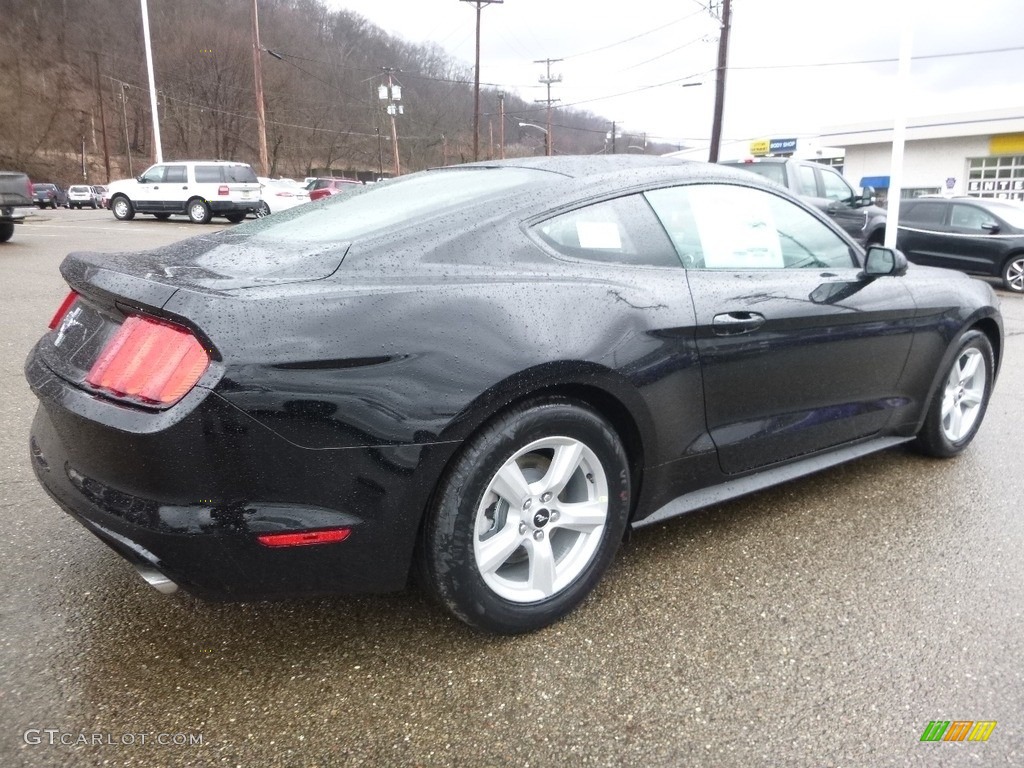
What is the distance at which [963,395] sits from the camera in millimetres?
3941

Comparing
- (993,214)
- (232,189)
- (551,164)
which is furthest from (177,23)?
(551,164)

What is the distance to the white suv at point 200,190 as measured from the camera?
70.7 feet

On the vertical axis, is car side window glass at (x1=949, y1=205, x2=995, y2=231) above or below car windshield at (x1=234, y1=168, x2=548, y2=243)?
above

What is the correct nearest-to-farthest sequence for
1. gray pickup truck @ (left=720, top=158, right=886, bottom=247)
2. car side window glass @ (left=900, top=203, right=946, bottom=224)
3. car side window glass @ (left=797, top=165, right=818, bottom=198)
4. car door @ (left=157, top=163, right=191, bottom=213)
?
1. gray pickup truck @ (left=720, top=158, right=886, bottom=247)
2. car side window glass @ (left=797, top=165, right=818, bottom=198)
3. car side window glass @ (left=900, top=203, right=946, bottom=224)
4. car door @ (left=157, top=163, right=191, bottom=213)

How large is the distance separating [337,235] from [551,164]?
3.00 ft

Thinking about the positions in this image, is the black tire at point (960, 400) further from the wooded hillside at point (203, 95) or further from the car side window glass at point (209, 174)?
the wooded hillside at point (203, 95)

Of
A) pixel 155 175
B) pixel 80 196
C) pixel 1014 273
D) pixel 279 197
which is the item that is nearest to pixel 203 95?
pixel 80 196

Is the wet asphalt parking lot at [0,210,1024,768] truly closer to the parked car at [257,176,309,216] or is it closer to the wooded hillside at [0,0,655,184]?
the parked car at [257,176,309,216]

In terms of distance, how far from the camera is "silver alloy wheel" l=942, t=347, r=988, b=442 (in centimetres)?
385

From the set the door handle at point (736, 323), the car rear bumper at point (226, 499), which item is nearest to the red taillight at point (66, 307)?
the car rear bumper at point (226, 499)

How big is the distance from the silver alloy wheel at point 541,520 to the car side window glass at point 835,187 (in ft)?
37.7

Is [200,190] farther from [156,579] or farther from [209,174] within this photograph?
[156,579]

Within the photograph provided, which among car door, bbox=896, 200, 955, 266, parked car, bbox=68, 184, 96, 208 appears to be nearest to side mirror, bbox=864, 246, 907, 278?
car door, bbox=896, 200, 955, 266

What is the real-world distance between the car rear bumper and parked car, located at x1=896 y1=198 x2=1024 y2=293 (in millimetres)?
12962
